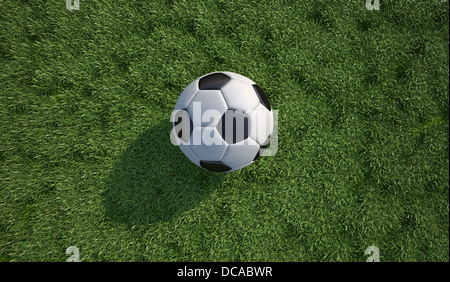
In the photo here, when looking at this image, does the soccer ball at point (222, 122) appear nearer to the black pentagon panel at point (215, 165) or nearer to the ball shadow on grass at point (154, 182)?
the black pentagon panel at point (215, 165)

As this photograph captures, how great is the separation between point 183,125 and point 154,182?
1032mm

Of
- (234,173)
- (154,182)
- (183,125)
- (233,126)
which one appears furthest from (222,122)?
(154,182)

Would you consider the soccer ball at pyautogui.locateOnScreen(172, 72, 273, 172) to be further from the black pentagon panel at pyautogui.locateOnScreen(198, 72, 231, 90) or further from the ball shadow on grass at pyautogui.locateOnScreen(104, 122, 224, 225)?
the ball shadow on grass at pyautogui.locateOnScreen(104, 122, 224, 225)

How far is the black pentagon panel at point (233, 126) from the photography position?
2.06 m

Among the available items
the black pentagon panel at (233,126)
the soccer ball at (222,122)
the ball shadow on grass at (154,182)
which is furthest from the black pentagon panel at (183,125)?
the ball shadow on grass at (154,182)

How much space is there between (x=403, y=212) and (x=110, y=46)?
394 cm

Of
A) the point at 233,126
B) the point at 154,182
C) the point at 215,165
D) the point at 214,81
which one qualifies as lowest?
the point at 154,182

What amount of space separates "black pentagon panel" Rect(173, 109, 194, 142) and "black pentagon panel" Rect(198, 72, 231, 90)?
276 mm

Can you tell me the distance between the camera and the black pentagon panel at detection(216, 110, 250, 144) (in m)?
2.06

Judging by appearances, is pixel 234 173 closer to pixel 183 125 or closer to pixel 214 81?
pixel 183 125

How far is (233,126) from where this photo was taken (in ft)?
6.82

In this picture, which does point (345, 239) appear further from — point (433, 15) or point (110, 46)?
point (110, 46)

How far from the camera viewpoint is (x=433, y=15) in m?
3.10

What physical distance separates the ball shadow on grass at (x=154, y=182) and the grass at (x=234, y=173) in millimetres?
16
